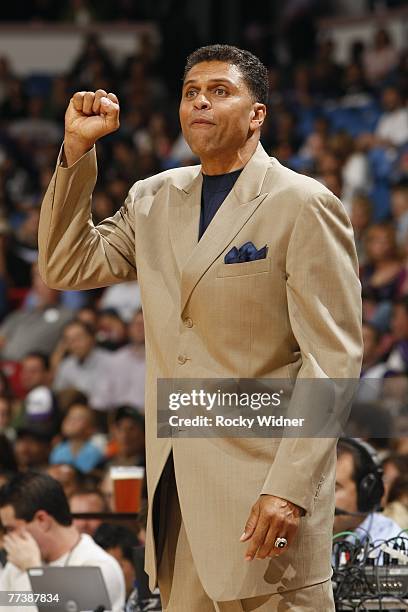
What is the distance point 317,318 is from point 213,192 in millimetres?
410

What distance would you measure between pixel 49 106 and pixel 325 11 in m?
3.24

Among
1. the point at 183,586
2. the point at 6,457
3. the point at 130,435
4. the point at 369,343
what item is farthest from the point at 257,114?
the point at 369,343

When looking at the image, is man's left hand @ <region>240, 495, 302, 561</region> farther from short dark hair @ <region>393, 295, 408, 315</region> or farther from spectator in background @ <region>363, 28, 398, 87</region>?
spectator in background @ <region>363, 28, 398, 87</region>

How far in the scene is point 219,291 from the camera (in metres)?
2.39

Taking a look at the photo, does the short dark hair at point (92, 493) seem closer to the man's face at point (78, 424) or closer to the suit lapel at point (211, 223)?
the man's face at point (78, 424)

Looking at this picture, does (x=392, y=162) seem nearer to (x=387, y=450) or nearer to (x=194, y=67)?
(x=387, y=450)

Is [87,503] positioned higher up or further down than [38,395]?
higher up

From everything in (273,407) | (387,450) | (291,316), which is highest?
(291,316)

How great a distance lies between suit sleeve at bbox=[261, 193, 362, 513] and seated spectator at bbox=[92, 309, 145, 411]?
520 centimetres

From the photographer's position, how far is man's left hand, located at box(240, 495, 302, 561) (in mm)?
2221

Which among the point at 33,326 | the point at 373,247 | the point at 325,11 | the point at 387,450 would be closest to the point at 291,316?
the point at 387,450

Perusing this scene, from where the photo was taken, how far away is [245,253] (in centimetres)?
239

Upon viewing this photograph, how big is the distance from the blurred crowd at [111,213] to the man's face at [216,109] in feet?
5.82

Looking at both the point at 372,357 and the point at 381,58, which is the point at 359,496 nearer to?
the point at 372,357
